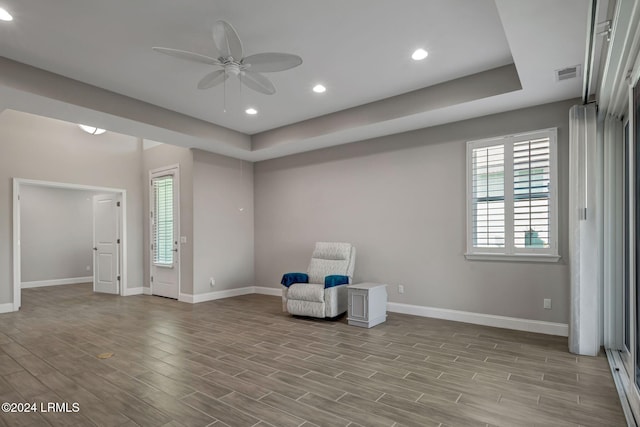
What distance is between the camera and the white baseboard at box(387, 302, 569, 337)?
418cm

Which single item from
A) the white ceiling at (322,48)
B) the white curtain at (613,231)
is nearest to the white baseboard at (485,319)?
the white curtain at (613,231)

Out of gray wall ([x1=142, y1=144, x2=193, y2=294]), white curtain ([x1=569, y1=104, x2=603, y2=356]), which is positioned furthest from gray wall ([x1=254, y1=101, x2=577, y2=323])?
gray wall ([x1=142, y1=144, x2=193, y2=294])

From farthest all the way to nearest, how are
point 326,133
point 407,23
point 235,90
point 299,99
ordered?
point 326,133 < point 299,99 < point 235,90 < point 407,23

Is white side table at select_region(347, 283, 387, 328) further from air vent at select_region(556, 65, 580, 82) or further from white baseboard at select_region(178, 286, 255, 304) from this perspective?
air vent at select_region(556, 65, 580, 82)

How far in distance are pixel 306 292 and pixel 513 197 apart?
3.08m

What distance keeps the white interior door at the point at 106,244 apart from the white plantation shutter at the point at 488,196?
22.5ft

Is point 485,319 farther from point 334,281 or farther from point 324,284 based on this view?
point 324,284

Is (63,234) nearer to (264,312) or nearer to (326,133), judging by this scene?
(264,312)

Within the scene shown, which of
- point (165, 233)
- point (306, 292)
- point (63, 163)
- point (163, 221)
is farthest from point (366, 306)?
point (63, 163)

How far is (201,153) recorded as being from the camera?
657 centimetres

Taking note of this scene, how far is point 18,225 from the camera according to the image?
581 centimetres

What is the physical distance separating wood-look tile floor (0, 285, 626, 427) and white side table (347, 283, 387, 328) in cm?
16

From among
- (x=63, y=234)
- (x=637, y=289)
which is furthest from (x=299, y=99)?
(x=63, y=234)

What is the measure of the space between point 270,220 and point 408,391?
497 cm
